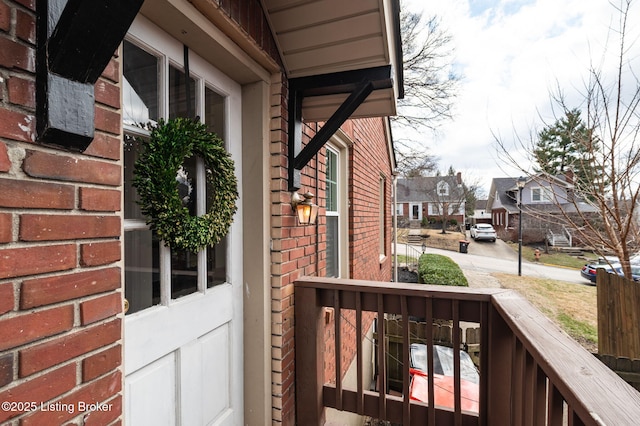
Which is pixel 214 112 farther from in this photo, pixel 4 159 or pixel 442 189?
pixel 442 189

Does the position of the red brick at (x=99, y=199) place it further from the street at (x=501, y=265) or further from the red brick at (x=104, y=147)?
the street at (x=501, y=265)

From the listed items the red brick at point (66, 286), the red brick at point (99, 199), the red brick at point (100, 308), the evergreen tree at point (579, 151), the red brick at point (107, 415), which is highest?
the evergreen tree at point (579, 151)

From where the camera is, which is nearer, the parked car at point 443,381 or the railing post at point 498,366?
the railing post at point 498,366

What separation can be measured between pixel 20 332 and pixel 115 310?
9.2 inches

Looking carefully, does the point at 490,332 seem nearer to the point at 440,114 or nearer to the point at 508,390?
the point at 508,390

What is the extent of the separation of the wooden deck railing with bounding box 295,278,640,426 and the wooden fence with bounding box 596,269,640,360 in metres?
4.18

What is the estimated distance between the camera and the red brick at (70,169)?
0.74 meters

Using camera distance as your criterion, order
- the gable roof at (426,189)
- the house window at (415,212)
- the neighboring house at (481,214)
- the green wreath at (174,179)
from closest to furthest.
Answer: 1. the green wreath at (174,179)
2. the gable roof at (426,189)
3. the neighboring house at (481,214)
4. the house window at (415,212)

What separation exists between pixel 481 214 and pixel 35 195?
39.6 meters

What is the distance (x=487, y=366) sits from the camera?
1652 mm

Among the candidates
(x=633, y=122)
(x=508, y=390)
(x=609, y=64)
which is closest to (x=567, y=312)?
(x=633, y=122)

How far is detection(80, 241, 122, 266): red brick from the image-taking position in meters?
0.84

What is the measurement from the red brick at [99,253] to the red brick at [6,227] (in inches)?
6.3

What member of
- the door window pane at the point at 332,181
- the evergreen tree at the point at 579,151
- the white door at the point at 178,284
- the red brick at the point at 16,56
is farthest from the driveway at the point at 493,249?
the red brick at the point at 16,56
